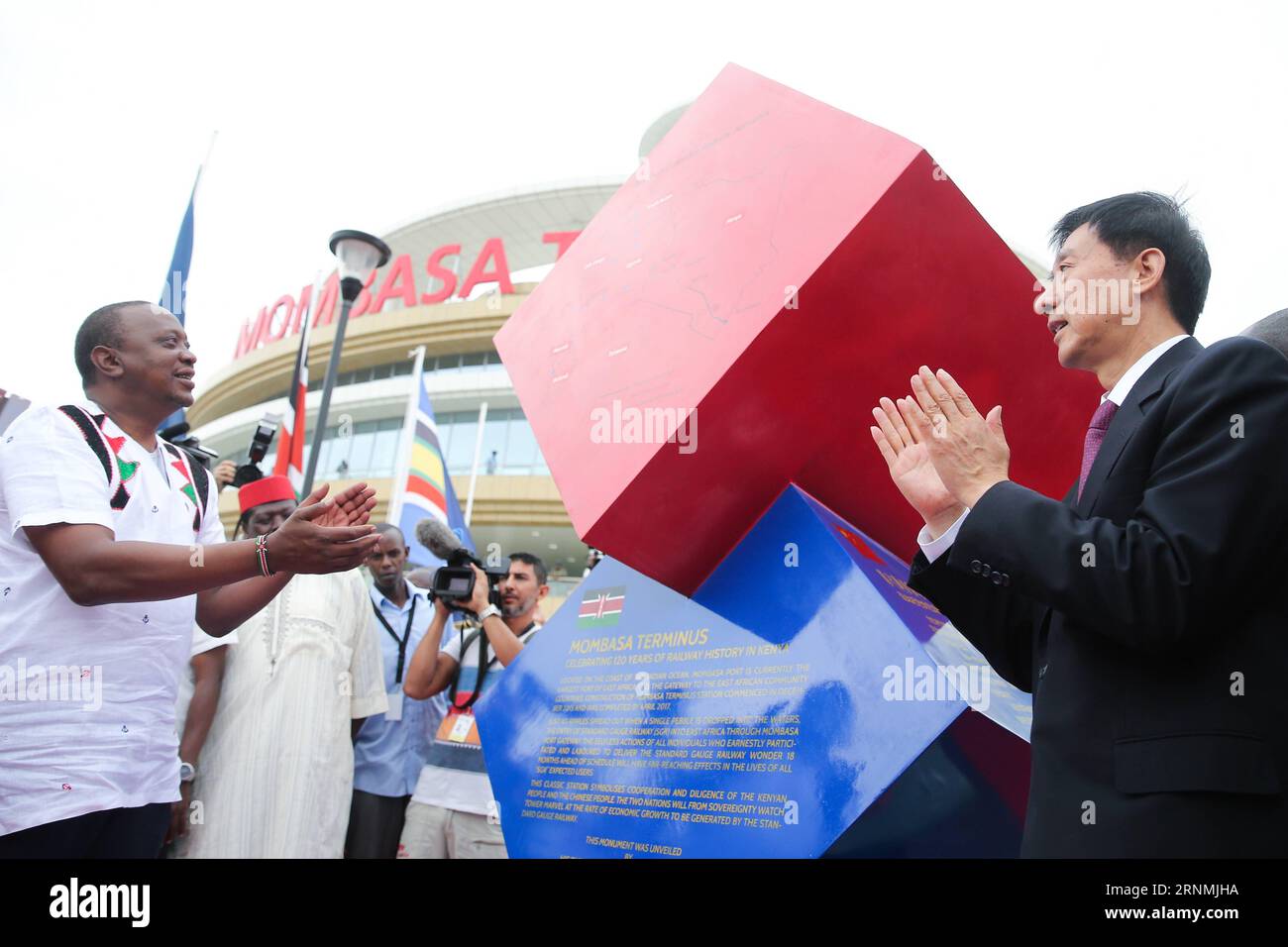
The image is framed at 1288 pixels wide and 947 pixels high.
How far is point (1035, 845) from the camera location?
1466mm

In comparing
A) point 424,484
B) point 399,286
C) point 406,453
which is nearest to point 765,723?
point 424,484

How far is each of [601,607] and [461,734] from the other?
139 centimetres

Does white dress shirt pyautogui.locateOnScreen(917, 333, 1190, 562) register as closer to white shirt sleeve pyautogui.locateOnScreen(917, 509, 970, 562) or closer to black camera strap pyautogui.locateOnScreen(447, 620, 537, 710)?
white shirt sleeve pyautogui.locateOnScreen(917, 509, 970, 562)

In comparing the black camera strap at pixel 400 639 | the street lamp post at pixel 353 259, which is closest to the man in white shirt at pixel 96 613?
the black camera strap at pixel 400 639

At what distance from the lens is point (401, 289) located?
29297mm

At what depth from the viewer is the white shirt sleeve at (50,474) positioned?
2.01m

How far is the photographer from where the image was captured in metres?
3.76

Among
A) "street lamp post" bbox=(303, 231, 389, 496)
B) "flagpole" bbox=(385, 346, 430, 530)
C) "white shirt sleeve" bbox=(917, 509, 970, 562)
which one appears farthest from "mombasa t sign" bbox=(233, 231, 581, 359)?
"white shirt sleeve" bbox=(917, 509, 970, 562)

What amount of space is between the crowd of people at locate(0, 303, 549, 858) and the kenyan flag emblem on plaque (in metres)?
0.77

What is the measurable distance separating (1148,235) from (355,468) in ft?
92.4

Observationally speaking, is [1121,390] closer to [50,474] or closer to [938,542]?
[938,542]

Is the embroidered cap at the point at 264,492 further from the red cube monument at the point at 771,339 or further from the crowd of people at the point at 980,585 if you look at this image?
the red cube monument at the point at 771,339

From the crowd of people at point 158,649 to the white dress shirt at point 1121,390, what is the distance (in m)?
1.18
